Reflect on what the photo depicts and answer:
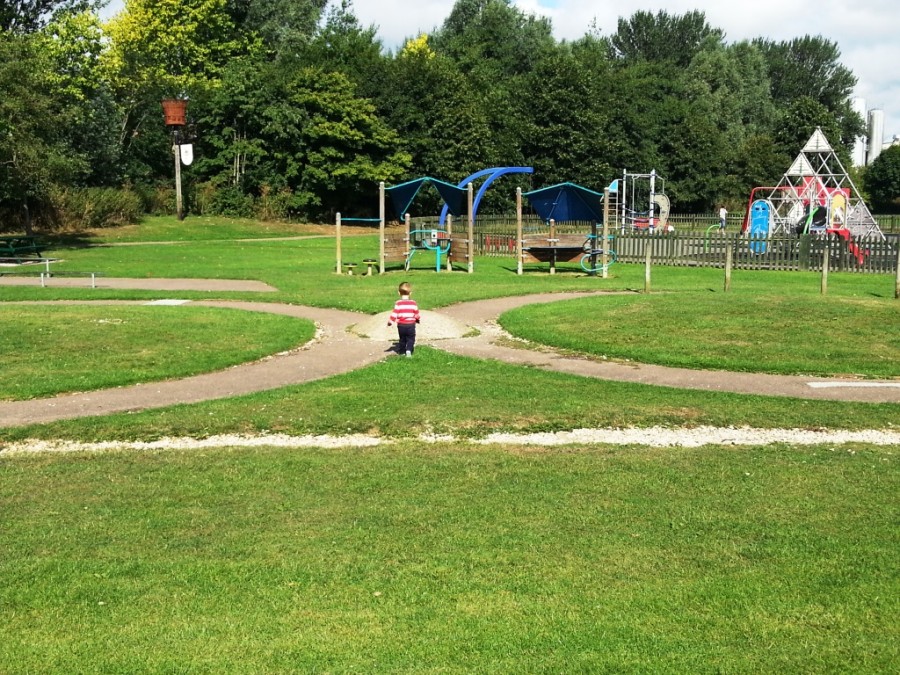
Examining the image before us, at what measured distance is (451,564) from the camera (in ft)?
20.0

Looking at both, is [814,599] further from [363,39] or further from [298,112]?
[363,39]

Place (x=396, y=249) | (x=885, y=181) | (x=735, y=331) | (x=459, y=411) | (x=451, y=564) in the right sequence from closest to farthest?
(x=451, y=564)
(x=459, y=411)
(x=735, y=331)
(x=396, y=249)
(x=885, y=181)

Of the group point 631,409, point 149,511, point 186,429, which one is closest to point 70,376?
point 186,429

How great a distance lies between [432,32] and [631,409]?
301ft

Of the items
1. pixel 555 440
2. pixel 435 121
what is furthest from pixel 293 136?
pixel 555 440

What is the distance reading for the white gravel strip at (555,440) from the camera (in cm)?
970

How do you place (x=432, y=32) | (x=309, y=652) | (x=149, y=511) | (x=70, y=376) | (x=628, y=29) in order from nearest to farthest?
(x=309, y=652) < (x=149, y=511) < (x=70, y=376) < (x=432, y=32) < (x=628, y=29)

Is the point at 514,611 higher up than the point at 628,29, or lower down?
lower down

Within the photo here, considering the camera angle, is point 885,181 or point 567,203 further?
point 885,181

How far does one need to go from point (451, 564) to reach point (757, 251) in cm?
3077

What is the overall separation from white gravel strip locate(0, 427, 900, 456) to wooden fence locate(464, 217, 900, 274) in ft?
70.0

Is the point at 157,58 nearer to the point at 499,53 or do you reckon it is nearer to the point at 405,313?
the point at 499,53

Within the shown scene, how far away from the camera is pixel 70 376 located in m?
13.2

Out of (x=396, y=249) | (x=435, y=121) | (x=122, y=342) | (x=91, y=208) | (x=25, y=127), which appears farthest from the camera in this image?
(x=435, y=121)
